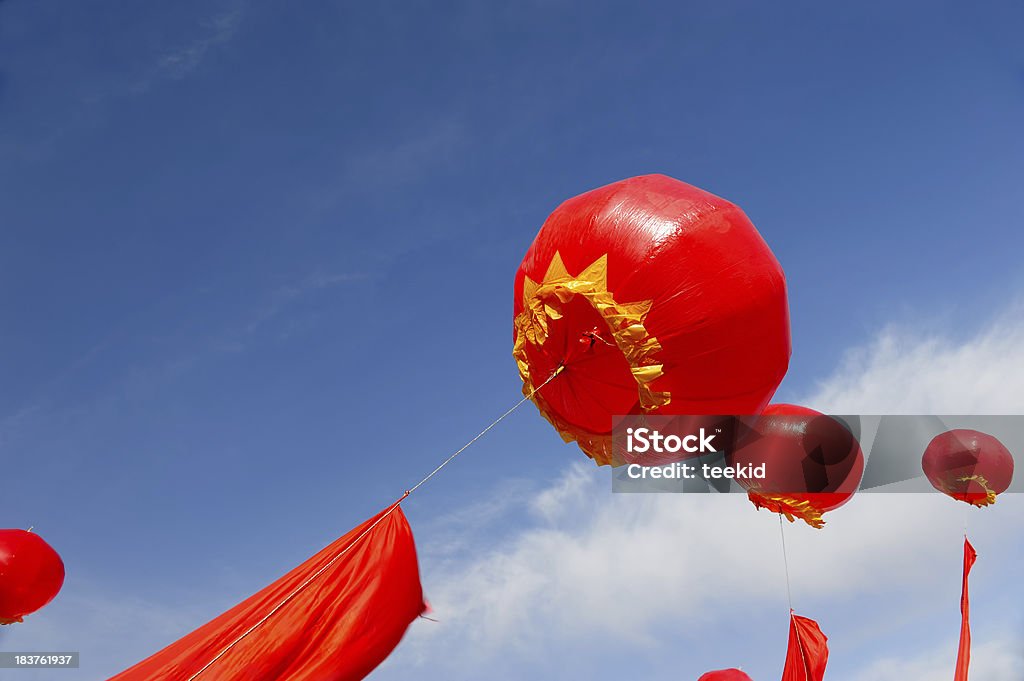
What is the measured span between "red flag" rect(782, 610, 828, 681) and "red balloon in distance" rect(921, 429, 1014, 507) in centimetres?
203

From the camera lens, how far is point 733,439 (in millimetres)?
6633

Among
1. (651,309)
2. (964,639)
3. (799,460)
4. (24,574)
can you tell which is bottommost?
(964,639)

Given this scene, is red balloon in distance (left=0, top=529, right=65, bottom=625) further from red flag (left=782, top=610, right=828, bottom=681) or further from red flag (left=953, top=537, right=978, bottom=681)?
red flag (left=953, top=537, right=978, bottom=681)

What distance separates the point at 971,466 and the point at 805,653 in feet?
8.38

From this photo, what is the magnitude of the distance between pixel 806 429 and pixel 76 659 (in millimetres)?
8853

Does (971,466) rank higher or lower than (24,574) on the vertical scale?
lower

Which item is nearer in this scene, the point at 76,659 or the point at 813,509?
the point at 813,509

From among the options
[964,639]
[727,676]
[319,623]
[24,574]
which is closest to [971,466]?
[964,639]

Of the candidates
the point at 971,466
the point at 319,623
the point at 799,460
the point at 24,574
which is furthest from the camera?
the point at 24,574

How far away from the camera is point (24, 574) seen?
905 centimetres

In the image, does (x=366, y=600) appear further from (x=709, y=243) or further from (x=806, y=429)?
(x=806, y=429)

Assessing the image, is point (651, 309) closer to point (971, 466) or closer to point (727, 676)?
point (971, 466)

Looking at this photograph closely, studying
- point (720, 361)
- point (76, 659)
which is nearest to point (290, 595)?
point (720, 361)

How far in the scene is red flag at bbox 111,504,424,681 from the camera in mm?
3682
